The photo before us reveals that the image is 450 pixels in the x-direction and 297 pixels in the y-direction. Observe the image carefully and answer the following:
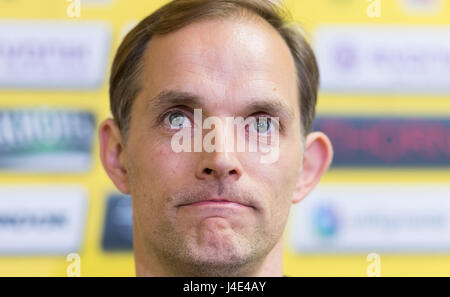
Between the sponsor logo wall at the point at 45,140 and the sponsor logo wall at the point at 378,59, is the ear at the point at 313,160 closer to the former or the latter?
the sponsor logo wall at the point at 378,59

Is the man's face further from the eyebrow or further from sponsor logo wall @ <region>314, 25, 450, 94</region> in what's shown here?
sponsor logo wall @ <region>314, 25, 450, 94</region>

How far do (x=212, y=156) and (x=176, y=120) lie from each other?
159 millimetres

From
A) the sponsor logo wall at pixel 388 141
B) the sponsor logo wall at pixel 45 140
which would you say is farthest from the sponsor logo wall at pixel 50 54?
the sponsor logo wall at pixel 388 141

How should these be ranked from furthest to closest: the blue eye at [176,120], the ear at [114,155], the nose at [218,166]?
1. the ear at [114,155]
2. the blue eye at [176,120]
3. the nose at [218,166]

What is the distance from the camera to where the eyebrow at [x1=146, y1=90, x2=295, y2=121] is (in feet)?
4.75

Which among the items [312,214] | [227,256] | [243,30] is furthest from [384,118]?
[227,256]

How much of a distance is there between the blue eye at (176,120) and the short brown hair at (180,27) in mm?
127

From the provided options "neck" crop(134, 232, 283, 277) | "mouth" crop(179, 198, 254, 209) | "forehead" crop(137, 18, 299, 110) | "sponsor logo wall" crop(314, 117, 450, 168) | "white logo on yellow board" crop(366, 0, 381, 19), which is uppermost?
"white logo on yellow board" crop(366, 0, 381, 19)

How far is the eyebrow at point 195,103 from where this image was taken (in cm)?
145

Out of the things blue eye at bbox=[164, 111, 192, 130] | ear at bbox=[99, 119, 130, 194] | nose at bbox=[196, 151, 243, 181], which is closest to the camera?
nose at bbox=[196, 151, 243, 181]

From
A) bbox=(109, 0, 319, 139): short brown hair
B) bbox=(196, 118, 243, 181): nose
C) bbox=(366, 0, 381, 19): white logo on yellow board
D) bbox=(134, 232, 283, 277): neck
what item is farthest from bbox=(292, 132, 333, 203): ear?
bbox=(366, 0, 381, 19): white logo on yellow board

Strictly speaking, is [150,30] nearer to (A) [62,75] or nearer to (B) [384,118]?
(A) [62,75]

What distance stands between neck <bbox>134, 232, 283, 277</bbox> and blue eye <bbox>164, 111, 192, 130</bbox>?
0.30 m

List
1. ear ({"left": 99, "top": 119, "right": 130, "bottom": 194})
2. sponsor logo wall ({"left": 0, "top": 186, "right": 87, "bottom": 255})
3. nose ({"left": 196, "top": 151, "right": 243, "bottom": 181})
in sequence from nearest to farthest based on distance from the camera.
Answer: nose ({"left": 196, "top": 151, "right": 243, "bottom": 181}) → ear ({"left": 99, "top": 119, "right": 130, "bottom": 194}) → sponsor logo wall ({"left": 0, "top": 186, "right": 87, "bottom": 255})
